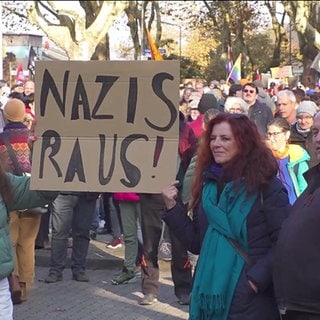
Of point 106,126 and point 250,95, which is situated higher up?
point 250,95

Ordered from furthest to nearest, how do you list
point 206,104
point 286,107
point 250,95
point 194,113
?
point 250,95 < point 194,113 < point 206,104 < point 286,107

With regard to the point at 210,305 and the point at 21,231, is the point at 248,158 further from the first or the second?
the point at 21,231

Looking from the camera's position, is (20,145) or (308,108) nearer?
(20,145)

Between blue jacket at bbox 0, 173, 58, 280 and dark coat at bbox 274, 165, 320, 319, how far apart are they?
1.40m

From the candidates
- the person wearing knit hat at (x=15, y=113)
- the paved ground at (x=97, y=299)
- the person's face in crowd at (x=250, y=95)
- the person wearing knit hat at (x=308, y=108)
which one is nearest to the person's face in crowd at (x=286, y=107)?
the person wearing knit hat at (x=308, y=108)

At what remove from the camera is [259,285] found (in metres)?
3.93

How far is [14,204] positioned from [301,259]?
1.68m

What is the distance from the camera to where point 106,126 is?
450 cm

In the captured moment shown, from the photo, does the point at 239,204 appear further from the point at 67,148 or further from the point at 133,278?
the point at 133,278

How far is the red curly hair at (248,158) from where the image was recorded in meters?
4.06

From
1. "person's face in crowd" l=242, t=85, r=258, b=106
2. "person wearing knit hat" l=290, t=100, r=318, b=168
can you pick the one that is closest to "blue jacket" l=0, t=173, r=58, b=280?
"person wearing knit hat" l=290, t=100, r=318, b=168

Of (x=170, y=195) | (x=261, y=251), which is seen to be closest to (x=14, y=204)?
(x=170, y=195)

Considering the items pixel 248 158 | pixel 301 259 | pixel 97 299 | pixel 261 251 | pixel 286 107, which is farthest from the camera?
pixel 286 107

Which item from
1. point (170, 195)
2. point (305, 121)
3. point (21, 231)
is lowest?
point (21, 231)
